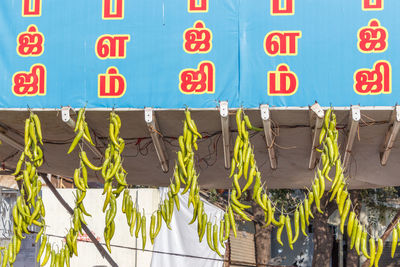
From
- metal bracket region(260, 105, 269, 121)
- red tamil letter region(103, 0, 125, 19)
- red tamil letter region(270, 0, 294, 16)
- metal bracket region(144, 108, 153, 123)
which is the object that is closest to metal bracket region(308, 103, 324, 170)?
metal bracket region(260, 105, 269, 121)

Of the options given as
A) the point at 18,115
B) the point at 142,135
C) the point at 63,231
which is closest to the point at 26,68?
the point at 18,115

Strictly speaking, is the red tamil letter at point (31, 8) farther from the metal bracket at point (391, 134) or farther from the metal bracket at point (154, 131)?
the metal bracket at point (391, 134)

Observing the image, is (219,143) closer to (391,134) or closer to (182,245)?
(391,134)

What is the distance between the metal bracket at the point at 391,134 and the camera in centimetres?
715

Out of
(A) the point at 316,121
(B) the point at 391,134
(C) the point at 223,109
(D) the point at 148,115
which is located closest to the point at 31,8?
(D) the point at 148,115

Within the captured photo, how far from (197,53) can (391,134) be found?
2660 millimetres

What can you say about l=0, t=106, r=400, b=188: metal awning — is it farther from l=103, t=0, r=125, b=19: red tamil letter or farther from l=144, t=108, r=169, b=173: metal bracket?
l=103, t=0, r=125, b=19: red tamil letter

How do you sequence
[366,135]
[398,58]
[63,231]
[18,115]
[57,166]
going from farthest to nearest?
[63,231] → [57,166] → [366,135] → [18,115] → [398,58]

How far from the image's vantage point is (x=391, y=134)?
7.57 metres

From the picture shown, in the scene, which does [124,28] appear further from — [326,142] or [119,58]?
[326,142]

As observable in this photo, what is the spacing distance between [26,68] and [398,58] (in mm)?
4653

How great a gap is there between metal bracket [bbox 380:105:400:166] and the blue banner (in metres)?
0.16

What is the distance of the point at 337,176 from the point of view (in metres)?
6.83

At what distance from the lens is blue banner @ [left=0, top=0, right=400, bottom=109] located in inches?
289
